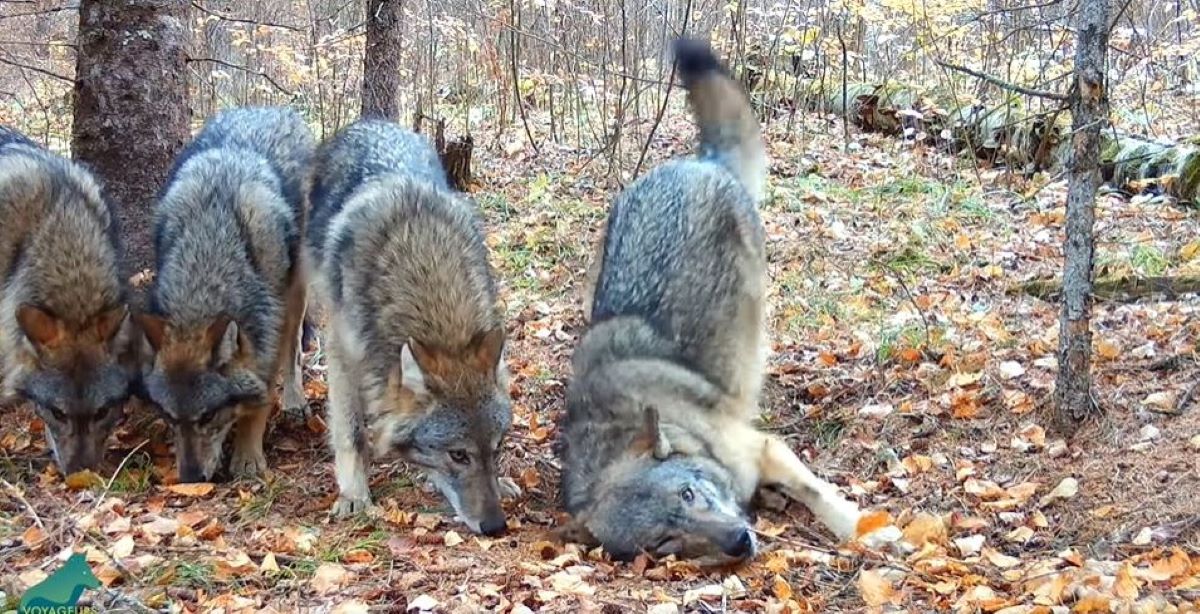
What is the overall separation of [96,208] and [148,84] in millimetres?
1124

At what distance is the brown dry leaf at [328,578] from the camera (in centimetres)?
421

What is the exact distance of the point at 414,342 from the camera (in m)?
5.22

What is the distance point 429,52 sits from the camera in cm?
1393

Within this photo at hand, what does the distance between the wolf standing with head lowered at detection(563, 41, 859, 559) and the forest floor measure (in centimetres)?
22

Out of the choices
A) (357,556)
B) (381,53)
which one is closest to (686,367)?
(357,556)

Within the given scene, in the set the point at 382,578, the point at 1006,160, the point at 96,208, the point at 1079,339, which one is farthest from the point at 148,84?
the point at 1006,160

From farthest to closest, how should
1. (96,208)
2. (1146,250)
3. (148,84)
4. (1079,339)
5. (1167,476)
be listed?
(1146,250), (148,84), (96,208), (1079,339), (1167,476)

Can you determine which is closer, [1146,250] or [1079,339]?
[1079,339]

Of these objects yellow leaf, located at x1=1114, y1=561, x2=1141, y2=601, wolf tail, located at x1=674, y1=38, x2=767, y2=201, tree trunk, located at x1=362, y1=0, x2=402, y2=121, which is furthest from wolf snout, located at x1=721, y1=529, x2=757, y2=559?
tree trunk, located at x1=362, y1=0, x2=402, y2=121

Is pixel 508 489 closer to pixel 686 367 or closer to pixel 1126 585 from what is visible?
pixel 686 367

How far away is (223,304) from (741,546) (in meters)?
3.21

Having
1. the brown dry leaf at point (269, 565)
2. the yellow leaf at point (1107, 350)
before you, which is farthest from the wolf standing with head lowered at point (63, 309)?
the yellow leaf at point (1107, 350)

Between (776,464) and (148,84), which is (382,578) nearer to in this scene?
(776,464)

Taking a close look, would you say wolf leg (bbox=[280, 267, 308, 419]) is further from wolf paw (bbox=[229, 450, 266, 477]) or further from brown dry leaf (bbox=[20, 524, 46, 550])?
brown dry leaf (bbox=[20, 524, 46, 550])
